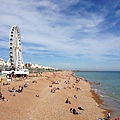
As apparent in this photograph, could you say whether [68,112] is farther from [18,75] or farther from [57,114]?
[18,75]

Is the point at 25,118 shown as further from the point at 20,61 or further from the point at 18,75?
the point at 20,61

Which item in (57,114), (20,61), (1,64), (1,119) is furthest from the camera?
(1,64)

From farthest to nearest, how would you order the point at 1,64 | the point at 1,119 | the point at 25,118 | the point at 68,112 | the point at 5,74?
the point at 1,64
the point at 5,74
the point at 68,112
the point at 25,118
the point at 1,119

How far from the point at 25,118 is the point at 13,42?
37.3 m

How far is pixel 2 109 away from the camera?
1641 centimetres

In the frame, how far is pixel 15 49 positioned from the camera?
52.3 m

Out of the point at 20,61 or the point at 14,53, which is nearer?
the point at 14,53

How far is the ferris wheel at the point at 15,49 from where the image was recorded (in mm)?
49228

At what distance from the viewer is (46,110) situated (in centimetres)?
1873

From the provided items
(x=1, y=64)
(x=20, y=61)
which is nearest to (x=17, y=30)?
(x=20, y=61)

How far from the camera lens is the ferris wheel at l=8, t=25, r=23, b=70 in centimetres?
4923

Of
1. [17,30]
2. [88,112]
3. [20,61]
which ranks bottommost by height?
[88,112]

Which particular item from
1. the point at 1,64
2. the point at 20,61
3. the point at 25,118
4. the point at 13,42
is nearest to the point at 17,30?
the point at 13,42

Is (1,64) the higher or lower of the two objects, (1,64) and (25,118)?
the higher
